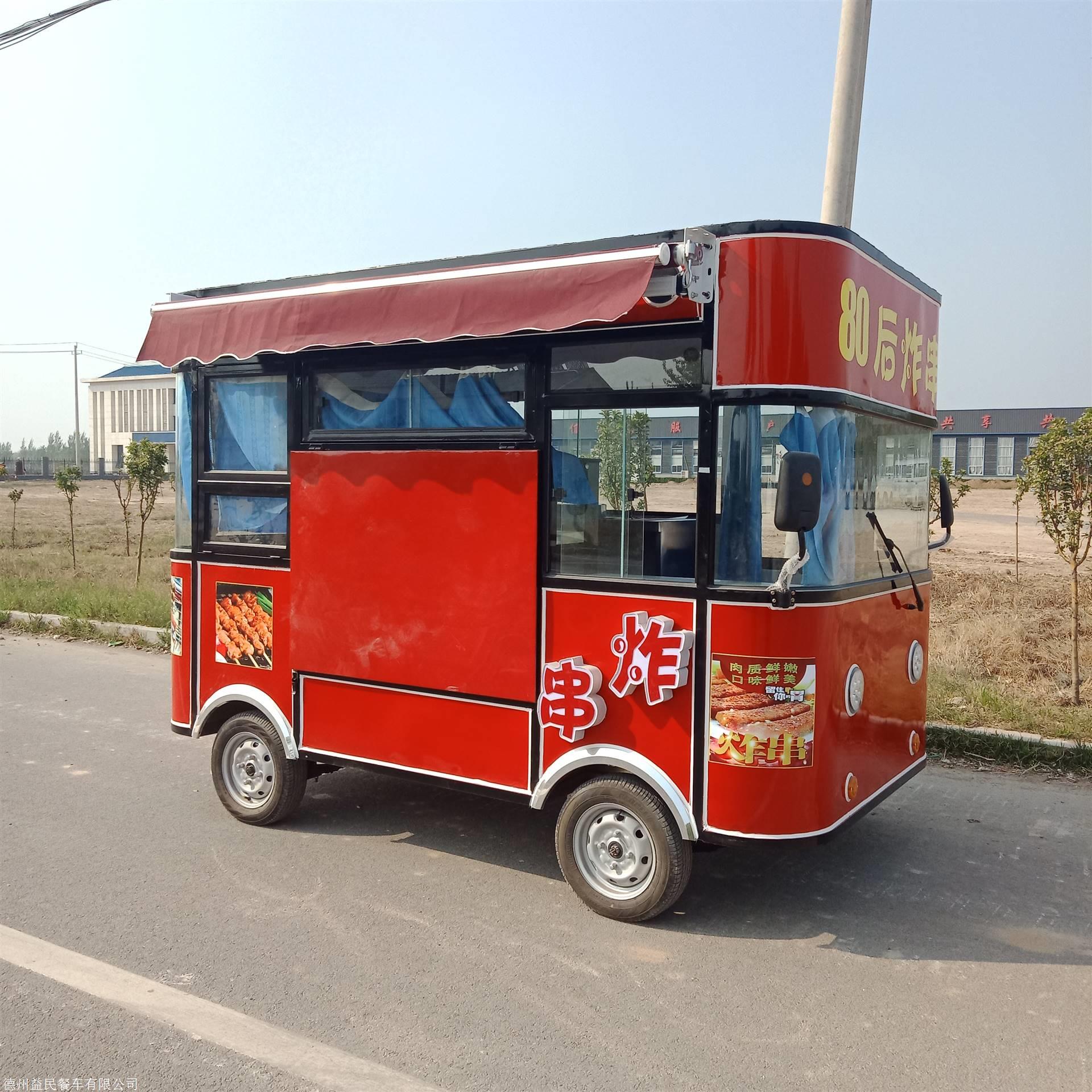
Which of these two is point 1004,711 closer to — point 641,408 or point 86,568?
point 641,408

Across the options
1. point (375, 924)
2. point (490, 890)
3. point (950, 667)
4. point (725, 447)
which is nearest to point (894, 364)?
point (725, 447)

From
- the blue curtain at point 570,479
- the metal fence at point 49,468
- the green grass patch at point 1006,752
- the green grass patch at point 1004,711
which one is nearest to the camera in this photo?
the blue curtain at point 570,479

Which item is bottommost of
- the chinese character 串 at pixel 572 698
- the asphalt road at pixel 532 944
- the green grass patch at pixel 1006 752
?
the asphalt road at pixel 532 944

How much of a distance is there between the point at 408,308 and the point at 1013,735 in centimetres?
487

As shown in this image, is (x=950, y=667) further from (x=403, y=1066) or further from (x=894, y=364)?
(x=403, y=1066)

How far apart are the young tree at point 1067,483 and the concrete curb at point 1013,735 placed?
5.30 feet

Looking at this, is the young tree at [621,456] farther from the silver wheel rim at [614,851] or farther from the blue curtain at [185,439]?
the blue curtain at [185,439]

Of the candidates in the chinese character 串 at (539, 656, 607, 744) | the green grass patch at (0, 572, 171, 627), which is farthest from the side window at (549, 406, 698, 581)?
the green grass patch at (0, 572, 171, 627)

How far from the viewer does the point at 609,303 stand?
4.04 meters

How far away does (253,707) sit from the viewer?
5711mm

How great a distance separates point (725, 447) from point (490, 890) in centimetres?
233

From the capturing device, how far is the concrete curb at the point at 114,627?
11141 millimetres

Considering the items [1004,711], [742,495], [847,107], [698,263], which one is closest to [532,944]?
[742,495]

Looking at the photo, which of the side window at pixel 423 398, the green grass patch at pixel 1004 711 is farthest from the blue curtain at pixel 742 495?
the green grass patch at pixel 1004 711
